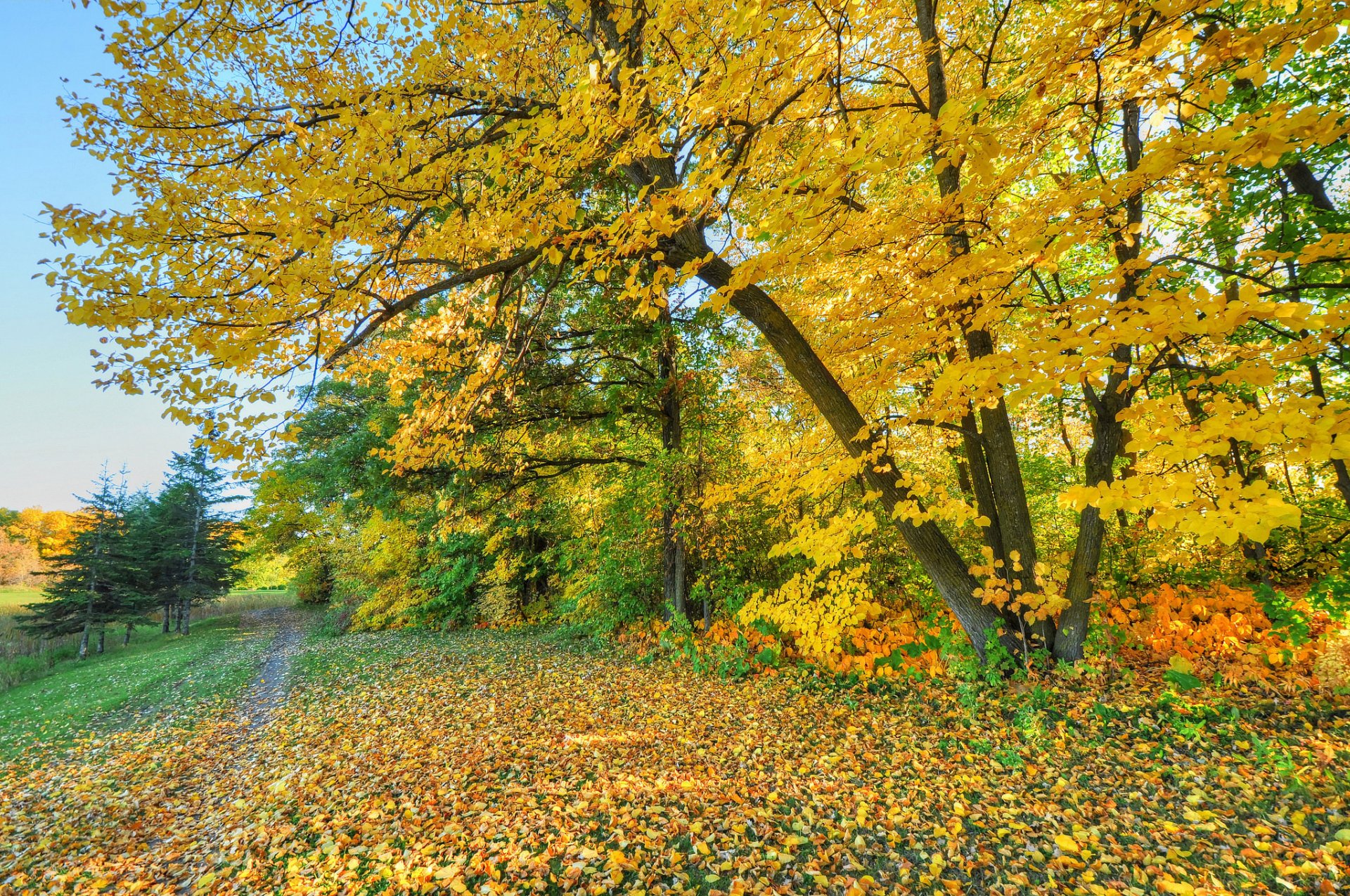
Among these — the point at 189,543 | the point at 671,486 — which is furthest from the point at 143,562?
the point at 671,486

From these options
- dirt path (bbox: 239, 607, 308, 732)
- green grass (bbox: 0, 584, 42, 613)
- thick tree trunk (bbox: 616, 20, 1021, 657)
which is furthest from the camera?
green grass (bbox: 0, 584, 42, 613)

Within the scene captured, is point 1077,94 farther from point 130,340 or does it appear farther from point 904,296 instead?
point 130,340

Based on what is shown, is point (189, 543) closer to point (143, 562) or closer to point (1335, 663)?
point (143, 562)

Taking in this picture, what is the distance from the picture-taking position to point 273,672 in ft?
34.1

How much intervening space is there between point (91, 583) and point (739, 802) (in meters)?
25.9

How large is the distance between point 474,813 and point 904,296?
16.9 ft

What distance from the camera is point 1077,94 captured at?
13.2 ft

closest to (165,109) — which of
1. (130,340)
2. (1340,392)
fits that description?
(130,340)

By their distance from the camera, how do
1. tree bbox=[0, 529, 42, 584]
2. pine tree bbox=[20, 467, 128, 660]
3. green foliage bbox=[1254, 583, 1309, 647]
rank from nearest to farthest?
green foliage bbox=[1254, 583, 1309, 647] < pine tree bbox=[20, 467, 128, 660] < tree bbox=[0, 529, 42, 584]

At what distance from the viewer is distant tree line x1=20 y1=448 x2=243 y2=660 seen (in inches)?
701

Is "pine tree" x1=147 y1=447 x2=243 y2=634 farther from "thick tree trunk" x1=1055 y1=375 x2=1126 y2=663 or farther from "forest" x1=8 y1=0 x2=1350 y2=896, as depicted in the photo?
"thick tree trunk" x1=1055 y1=375 x2=1126 y2=663

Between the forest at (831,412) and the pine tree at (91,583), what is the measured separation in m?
17.6

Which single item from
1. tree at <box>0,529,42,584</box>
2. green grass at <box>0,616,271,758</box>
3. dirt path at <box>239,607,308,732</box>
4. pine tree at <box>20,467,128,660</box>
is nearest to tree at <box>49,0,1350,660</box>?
dirt path at <box>239,607,308,732</box>

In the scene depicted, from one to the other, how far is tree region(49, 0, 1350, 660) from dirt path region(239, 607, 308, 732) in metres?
5.01
